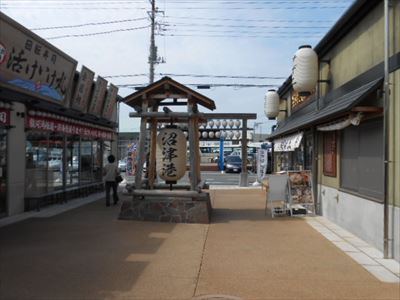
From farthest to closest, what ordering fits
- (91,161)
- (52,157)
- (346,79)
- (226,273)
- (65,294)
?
(91,161), (52,157), (346,79), (226,273), (65,294)

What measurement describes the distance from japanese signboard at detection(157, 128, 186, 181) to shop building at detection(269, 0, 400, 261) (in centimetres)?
358

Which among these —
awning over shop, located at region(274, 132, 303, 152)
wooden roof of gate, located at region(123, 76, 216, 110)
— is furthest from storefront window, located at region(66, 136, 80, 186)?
awning over shop, located at region(274, 132, 303, 152)

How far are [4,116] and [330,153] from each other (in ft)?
28.0

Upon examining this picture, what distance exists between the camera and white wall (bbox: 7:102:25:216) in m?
12.5

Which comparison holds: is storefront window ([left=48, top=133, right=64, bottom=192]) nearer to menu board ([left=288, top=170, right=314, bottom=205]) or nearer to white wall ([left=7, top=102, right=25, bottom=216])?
white wall ([left=7, top=102, right=25, bottom=216])

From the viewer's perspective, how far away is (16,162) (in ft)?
42.1

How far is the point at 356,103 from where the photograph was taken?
8672mm

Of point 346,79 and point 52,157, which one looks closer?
point 346,79

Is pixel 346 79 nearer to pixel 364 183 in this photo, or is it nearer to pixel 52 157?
pixel 364 183

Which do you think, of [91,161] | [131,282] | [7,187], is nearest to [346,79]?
[131,282]

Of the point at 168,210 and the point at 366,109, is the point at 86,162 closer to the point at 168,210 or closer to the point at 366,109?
the point at 168,210

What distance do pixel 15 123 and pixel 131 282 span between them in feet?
26.0

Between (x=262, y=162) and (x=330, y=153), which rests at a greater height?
(x=330, y=153)

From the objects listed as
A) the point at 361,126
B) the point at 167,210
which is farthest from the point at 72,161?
the point at 361,126
